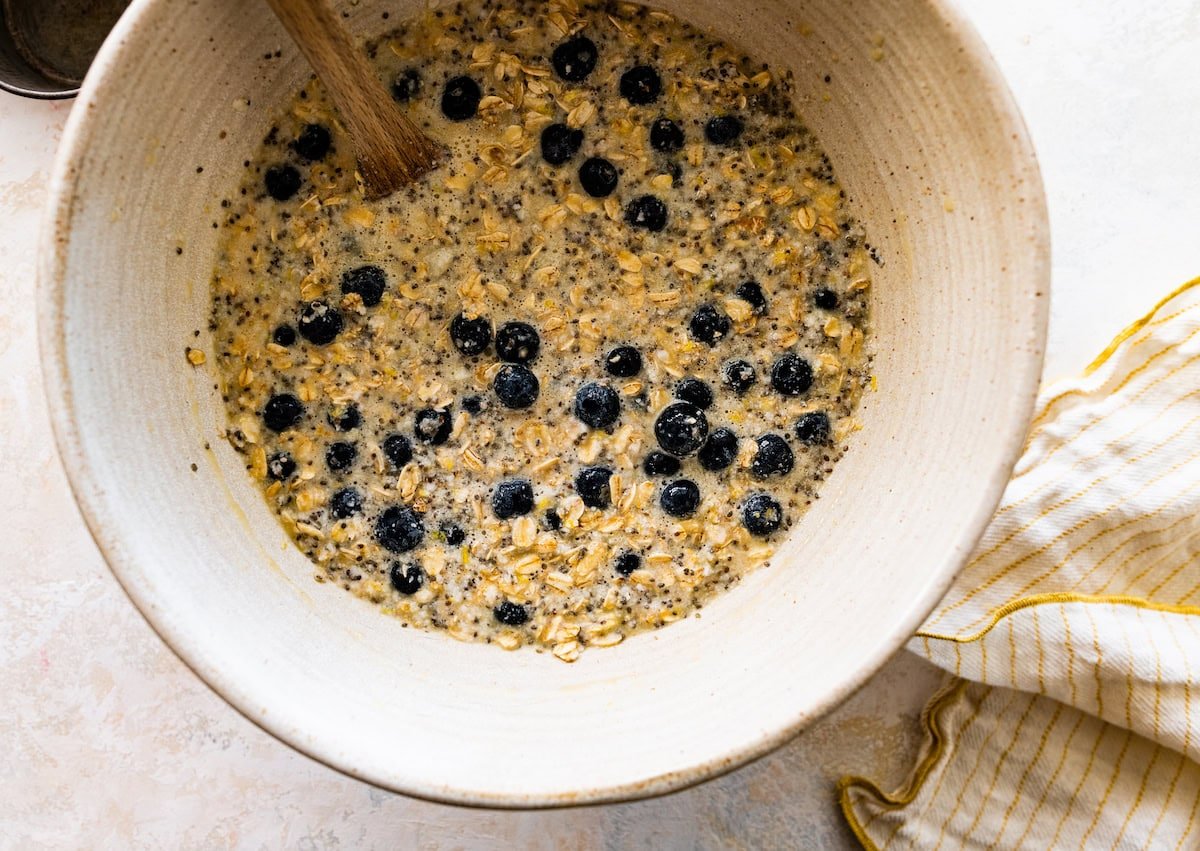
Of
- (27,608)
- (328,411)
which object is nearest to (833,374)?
(328,411)

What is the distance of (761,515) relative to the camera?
1.13m

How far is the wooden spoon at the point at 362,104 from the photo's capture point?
0.93 m

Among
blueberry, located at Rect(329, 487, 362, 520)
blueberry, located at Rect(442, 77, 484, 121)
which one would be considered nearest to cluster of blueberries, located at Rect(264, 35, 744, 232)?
blueberry, located at Rect(442, 77, 484, 121)

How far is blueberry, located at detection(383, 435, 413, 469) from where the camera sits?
1134 mm

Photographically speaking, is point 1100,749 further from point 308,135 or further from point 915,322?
point 308,135

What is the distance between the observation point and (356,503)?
1134 mm

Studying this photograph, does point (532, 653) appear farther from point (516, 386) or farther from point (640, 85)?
point (640, 85)

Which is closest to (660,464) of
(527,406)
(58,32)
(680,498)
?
(680,498)

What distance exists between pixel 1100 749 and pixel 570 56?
1018 millimetres

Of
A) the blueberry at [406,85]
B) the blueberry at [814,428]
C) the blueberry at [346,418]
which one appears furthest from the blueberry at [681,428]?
the blueberry at [406,85]

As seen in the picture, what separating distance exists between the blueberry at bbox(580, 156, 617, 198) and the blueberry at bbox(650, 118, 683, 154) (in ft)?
0.17

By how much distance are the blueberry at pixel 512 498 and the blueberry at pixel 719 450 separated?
19 centimetres

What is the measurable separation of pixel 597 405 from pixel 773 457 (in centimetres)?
19

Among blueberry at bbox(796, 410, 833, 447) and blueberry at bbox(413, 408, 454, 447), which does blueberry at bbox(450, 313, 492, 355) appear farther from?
blueberry at bbox(796, 410, 833, 447)
